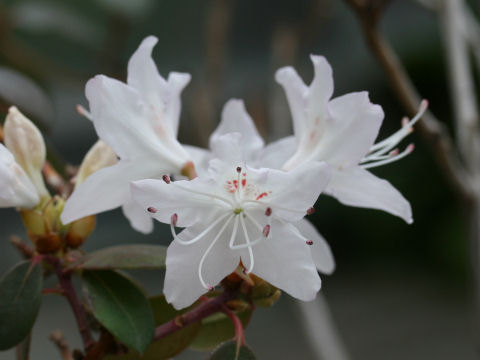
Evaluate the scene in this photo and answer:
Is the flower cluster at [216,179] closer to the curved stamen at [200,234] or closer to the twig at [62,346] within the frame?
the curved stamen at [200,234]

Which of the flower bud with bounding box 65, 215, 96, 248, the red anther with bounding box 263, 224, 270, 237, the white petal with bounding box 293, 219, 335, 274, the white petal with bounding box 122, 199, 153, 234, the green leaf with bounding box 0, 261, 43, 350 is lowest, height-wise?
the green leaf with bounding box 0, 261, 43, 350

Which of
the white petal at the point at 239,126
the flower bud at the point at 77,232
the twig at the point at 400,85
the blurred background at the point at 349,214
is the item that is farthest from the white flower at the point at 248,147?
the blurred background at the point at 349,214

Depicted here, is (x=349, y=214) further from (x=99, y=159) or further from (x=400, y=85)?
(x=99, y=159)

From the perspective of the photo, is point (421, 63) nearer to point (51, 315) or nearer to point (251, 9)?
point (251, 9)

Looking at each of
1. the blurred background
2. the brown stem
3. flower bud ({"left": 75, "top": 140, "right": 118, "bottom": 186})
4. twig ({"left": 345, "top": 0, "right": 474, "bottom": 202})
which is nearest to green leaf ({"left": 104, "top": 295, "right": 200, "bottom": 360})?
the brown stem

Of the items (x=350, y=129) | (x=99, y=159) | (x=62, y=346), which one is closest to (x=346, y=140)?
(x=350, y=129)

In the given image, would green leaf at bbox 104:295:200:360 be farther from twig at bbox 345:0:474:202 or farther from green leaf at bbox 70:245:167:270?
twig at bbox 345:0:474:202
